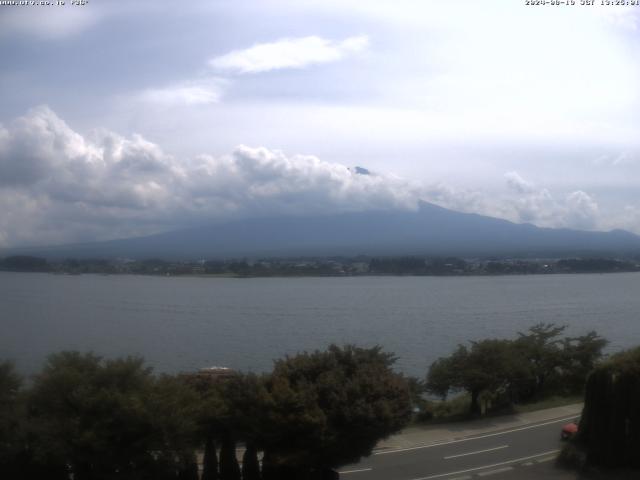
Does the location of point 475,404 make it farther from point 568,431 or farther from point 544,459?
point 544,459

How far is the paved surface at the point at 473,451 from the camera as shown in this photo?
1127 cm

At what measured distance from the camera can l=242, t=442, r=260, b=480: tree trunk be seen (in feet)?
32.6

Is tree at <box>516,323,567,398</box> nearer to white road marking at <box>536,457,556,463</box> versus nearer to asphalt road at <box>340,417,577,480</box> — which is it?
asphalt road at <box>340,417,577,480</box>

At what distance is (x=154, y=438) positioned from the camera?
898 cm

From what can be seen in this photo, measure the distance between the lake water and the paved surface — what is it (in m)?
8.47

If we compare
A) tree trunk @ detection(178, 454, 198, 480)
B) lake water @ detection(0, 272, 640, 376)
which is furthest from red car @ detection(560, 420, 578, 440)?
lake water @ detection(0, 272, 640, 376)


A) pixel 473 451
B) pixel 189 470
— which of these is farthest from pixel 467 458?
pixel 189 470

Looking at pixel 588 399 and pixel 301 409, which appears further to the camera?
pixel 588 399

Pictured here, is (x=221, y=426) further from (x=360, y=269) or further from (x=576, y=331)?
(x=360, y=269)

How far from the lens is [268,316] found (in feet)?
132

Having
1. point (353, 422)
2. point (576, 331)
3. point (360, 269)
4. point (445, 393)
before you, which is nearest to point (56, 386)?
point (353, 422)

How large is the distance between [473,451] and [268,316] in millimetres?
28157

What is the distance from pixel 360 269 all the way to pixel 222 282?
16.6 meters

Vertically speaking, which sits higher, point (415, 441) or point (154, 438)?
point (154, 438)
